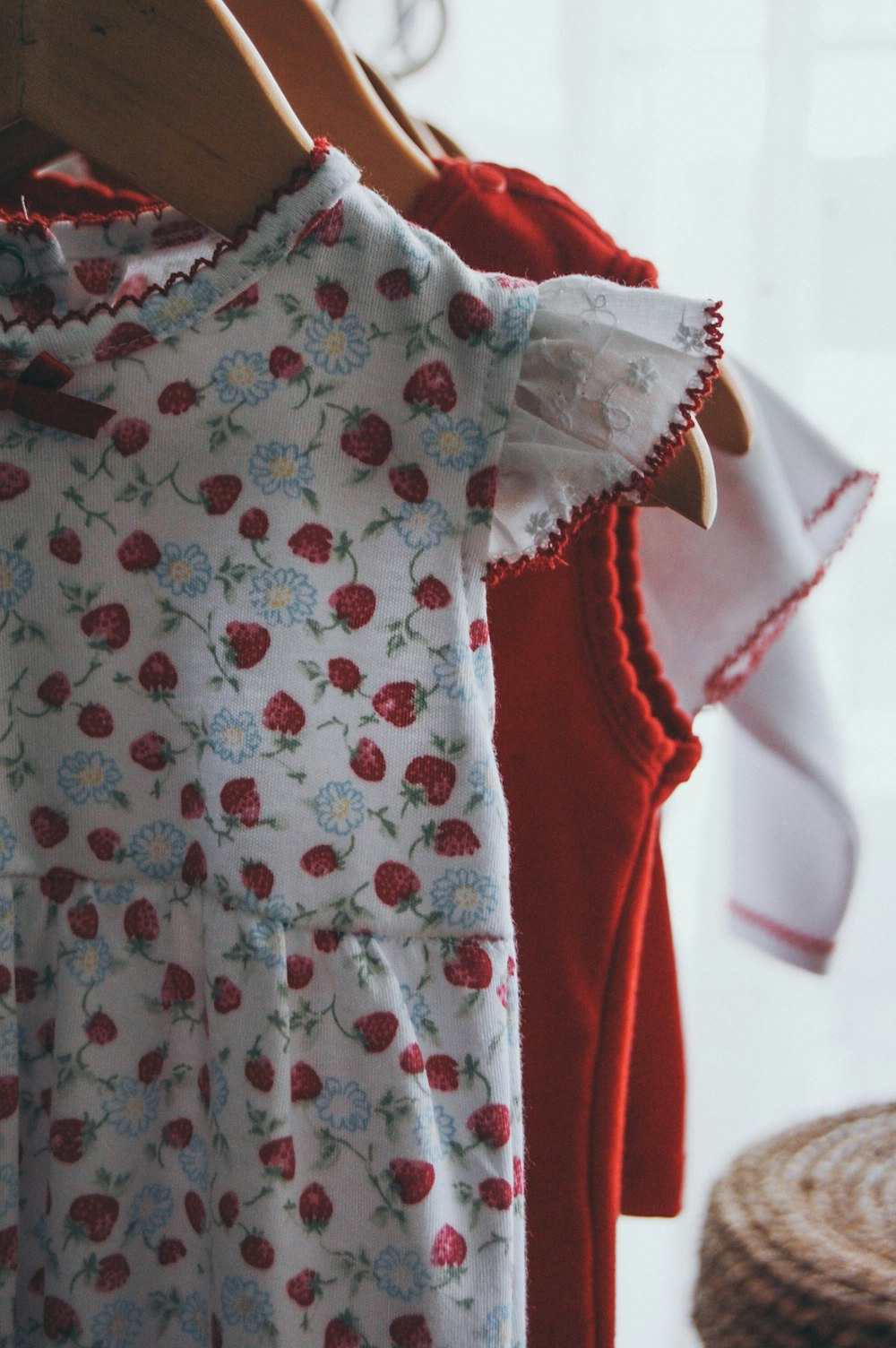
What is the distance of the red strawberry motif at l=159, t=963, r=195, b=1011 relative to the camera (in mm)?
507

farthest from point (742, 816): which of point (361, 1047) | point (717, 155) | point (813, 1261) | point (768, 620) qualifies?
point (717, 155)

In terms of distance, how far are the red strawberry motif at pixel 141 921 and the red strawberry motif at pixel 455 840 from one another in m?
0.14

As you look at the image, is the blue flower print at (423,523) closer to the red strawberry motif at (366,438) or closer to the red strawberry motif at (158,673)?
the red strawberry motif at (366,438)

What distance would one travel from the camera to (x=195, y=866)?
0.50 metres

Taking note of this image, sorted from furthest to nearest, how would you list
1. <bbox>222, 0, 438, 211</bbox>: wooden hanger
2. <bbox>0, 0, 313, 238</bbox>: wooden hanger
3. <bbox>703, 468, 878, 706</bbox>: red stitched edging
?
<bbox>703, 468, 878, 706</bbox>: red stitched edging, <bbox>222, 0, 438, 211</bbox>: wooden hanger, <bbox>0, 0, 313, 238</bbox>: wooden hanger

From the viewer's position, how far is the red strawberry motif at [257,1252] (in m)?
0.47

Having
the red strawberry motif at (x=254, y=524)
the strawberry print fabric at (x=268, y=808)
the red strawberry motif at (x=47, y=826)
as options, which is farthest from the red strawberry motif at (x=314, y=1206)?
the red strawberry motif at (x=254, y=524)

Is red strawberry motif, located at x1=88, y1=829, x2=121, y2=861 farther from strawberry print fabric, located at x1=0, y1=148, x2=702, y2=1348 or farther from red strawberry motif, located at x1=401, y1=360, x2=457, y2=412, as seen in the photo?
red strawberry motif, located at x1=401, y1=360, x2=457, y2=412

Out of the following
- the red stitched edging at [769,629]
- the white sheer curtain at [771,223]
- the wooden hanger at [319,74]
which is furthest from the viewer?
the white sheer curtain at [771,223]

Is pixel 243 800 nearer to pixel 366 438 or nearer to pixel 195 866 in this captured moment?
pixel 195 866

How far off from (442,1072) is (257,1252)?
4.4 inches

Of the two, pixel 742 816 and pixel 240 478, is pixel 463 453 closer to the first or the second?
pixel 240 478

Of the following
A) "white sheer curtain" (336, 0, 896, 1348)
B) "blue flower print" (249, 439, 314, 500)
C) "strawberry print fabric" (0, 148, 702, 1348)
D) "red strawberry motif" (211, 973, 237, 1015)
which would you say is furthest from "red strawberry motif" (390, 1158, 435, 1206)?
"white sheer curtain" (336, 0, 896, 1348)

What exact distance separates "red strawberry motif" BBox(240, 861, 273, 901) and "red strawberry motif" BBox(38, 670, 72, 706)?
5.0 inches
